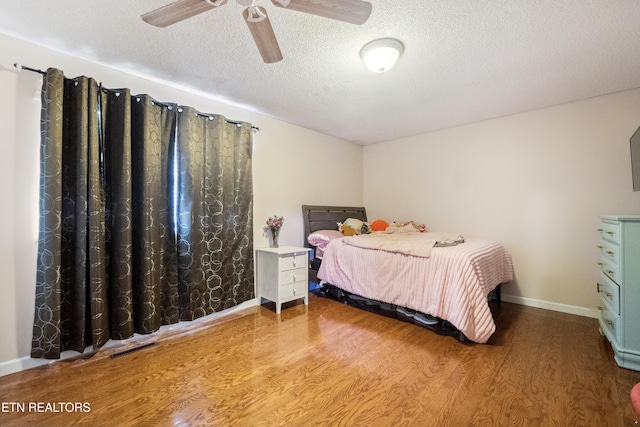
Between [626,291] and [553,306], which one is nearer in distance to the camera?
[626,291]

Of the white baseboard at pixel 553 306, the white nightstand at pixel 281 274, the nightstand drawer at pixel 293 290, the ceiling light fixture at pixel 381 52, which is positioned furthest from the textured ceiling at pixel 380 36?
the white baseboard at pixel 553 306

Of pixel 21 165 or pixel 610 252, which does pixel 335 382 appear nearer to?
pixel 610 252

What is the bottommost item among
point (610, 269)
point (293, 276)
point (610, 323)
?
point (610, 323)

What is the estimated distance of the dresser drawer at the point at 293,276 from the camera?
9.86ft

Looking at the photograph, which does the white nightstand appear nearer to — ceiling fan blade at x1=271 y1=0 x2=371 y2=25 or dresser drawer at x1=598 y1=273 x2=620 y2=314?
ceiling fan blade at x1=271 y1=0 x2=371 y2=25

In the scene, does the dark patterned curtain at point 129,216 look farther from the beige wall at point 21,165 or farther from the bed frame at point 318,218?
the bed frame at point 318,218

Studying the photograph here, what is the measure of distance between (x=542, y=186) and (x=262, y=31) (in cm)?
343

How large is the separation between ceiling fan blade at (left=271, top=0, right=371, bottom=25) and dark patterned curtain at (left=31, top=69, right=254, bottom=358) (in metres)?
1.65

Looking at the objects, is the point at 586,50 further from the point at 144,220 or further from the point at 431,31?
the point at 144,220

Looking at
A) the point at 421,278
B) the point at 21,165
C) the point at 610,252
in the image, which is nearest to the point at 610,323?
the point at 610,252

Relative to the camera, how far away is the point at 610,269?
2.11 meters

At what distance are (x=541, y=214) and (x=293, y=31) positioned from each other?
3.33 m

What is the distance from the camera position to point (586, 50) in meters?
2.02

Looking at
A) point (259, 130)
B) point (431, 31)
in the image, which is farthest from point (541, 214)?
point (259, 130)
